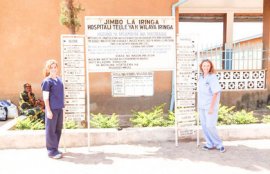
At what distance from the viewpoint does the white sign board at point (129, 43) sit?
5973mm

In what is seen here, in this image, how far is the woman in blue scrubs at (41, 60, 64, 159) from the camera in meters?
5.45

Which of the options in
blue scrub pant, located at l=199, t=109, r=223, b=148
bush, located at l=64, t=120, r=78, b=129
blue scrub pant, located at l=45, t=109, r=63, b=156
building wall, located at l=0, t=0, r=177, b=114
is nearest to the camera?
blue scrub pant, located at l=45, t=109, r=63, b=156

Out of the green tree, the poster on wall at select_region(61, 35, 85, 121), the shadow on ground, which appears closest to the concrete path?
the shadow on ground

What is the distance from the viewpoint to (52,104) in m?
5.52

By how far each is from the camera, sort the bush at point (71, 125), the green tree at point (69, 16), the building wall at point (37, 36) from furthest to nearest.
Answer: the building wall at point (37, 36) < the green tree at point (69, 16) < the bush at point (71, 125)

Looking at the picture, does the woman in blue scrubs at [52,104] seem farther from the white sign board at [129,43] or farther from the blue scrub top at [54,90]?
the white sign board at [129,43]

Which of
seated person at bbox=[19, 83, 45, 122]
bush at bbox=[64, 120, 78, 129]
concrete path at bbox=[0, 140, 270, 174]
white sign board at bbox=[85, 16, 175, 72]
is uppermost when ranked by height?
white sign board at bbox=[85, 16, 175, 72]

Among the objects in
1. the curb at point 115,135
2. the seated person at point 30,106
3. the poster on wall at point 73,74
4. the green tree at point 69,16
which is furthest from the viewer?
the seated person at point 30,106

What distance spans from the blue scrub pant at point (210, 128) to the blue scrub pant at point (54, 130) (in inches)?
92.7

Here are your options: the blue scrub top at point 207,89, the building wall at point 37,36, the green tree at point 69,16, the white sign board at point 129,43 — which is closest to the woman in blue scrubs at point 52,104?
the white sign board at point 129,43

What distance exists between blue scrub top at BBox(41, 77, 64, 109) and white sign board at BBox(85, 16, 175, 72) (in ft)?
2.13

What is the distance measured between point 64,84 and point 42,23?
3.80 meters

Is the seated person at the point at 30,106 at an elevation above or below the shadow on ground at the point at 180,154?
above

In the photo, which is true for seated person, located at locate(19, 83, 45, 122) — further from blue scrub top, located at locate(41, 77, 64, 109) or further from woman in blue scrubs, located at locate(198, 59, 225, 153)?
woman in blue scrubs, located at locate(198, 59, 225, 153)
